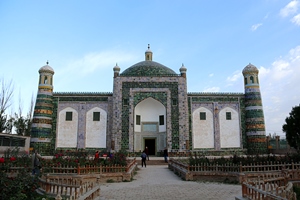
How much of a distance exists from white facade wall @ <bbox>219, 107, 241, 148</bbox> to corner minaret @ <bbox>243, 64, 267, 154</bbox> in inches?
37.6

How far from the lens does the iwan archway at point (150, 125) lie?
2392cm

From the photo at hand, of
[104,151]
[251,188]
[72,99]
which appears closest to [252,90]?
[104,151]

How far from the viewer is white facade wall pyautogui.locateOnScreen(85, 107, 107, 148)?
2334 cm

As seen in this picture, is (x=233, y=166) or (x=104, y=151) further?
(x=104, y=151)

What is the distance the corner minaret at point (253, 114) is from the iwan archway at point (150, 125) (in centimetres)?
778

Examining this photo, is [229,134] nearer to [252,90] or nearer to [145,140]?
[252,90]

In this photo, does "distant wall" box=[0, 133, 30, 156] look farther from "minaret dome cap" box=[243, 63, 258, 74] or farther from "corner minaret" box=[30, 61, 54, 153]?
"minaret dome cap" box=[243, 63, 258, 74]

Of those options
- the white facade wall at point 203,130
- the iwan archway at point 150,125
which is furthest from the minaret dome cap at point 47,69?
the white facade wall at point 203,130

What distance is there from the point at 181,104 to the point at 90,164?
1389cm

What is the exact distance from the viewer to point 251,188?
530 cm

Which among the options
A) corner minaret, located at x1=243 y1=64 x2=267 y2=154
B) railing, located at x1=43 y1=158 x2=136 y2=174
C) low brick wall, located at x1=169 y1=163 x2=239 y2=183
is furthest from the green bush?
corner minaret, located at x1=243 y1=64 x2=267 y2=154

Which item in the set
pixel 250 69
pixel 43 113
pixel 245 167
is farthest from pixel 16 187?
pixel 250 69

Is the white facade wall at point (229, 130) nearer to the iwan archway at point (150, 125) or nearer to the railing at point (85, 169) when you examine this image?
the iwan archway at point (150, 125)

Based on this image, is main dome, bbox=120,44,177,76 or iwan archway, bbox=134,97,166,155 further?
main dome, bbox=120,44,177,76
